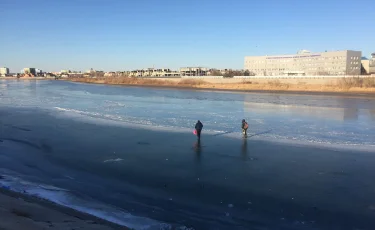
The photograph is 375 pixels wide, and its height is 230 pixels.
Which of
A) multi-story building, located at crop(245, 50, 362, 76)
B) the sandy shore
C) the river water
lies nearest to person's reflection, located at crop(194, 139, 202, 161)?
the river water

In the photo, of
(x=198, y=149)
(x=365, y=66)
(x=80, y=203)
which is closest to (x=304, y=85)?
(x=198, y=149)

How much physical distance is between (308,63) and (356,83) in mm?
69071

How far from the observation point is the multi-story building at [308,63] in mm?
121562

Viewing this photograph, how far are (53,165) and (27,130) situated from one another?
891cm

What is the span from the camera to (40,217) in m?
7.17

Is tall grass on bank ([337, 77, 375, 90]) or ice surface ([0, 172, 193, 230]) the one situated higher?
tall grass on bank ([337, 77, 375, 90])

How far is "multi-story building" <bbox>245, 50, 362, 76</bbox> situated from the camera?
4786 inches

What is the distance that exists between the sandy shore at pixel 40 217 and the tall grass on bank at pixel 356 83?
66910 mm

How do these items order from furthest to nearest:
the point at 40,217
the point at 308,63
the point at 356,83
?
1. the point at 308,63
2. the point at 356,83
3. the point at 40,217

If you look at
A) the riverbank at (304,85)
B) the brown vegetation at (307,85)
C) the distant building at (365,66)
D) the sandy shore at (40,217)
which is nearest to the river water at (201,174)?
the sandy shore at (40,217)

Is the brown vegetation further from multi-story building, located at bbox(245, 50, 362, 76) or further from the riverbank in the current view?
multi-story building, located at bbox(245, 50, 362, 76)

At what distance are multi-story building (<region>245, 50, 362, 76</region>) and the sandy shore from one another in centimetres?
12502

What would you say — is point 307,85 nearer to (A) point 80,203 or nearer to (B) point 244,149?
(B) point 244,149

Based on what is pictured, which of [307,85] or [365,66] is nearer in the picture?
[307,85]
